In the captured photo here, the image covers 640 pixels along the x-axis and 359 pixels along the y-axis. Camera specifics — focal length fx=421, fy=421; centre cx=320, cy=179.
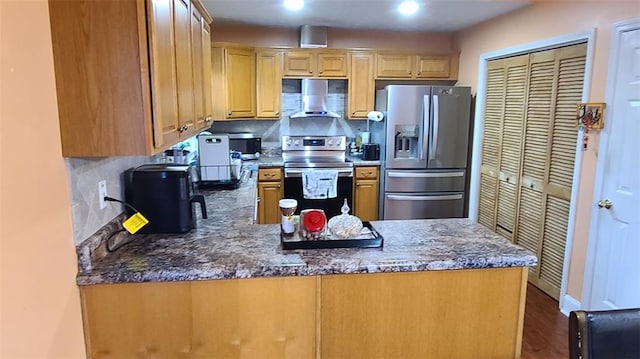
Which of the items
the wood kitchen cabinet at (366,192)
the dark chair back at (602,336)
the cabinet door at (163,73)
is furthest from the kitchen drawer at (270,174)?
the dark chair back at (602,336)

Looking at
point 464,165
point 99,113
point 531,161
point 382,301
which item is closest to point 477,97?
point 464,165

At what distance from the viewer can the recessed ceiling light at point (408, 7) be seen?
3459 millimetres

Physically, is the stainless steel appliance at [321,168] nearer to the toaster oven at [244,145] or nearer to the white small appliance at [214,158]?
the toaster oven at [244,145]

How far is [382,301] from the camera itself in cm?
166

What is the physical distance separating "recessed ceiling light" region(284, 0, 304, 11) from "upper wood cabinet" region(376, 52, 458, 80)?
4.22 feet

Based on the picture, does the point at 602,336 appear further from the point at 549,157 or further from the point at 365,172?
the point at 365,172

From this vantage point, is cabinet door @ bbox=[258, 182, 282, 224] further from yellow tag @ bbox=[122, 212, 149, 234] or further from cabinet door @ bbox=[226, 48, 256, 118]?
yellow tag @ bbox=[122, 212, 149, 234]

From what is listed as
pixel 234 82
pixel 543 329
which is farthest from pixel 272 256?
pixel 234 82

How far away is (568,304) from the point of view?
9.91ft

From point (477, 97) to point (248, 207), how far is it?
282cm

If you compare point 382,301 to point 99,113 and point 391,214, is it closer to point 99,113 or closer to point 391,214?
point 99,113

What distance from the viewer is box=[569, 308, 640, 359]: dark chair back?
1.13m

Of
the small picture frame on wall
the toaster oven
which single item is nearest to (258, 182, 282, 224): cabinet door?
the toaster oven

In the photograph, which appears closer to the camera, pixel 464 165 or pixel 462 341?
pixel 462 341
